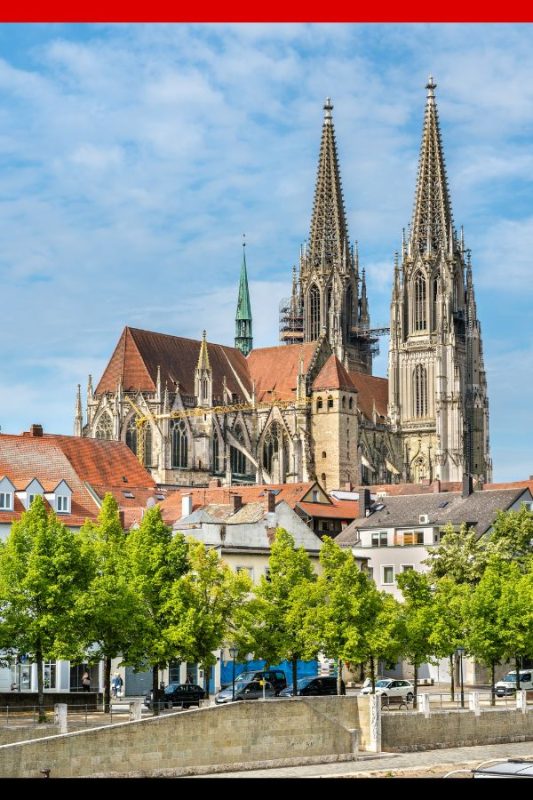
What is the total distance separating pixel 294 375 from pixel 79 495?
80.6 m

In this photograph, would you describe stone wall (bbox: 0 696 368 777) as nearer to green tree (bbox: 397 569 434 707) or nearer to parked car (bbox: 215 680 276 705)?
parked car (bbox: 215 680 276 705)

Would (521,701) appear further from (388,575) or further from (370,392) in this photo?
(370,392)

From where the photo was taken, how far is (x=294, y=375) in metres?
134

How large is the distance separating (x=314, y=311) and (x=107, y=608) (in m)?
109

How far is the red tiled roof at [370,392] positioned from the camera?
139725 millimetres

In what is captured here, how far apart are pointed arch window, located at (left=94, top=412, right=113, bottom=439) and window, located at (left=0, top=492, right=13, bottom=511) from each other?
6863 centimetres

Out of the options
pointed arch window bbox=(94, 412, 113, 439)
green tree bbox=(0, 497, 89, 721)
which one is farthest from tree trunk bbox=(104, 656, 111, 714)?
pointed arch window bbox=(94, 412, 113, 439)

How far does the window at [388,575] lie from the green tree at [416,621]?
13069 millimetres

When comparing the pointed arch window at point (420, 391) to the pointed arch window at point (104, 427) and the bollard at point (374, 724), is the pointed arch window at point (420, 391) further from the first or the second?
the bollard at point (374, 724)

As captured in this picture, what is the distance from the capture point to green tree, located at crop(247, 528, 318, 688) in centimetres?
4484

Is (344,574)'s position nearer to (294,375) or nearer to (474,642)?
(474,642)

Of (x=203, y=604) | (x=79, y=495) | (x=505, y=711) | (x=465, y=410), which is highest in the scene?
(x=465, y=410)

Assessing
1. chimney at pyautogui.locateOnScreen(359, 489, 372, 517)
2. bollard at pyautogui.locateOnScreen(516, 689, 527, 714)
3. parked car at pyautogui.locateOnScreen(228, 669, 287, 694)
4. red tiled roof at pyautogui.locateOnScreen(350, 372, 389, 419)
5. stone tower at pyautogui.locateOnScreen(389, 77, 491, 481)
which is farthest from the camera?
red tiled roof at pyautogui.locateOnScreen(350, 372, 389, 419)
